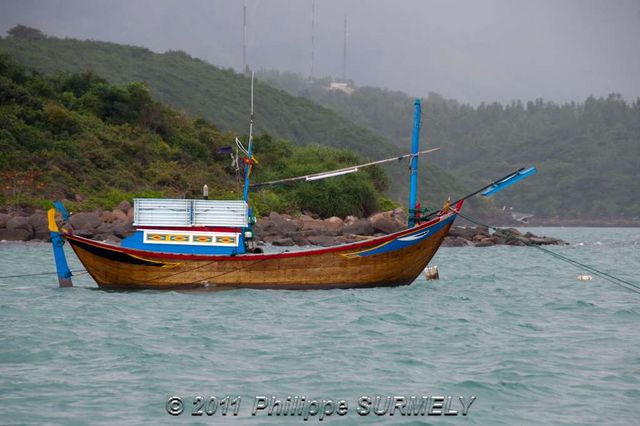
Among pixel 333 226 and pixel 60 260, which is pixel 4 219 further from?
pixel 60 260

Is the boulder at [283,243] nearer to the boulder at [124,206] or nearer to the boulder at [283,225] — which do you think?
the boulder at [283,225]

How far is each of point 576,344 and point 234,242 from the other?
31.3ft

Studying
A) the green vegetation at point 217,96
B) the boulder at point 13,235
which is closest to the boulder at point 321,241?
the boulder at point 13,235

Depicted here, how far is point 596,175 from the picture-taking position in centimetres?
17812

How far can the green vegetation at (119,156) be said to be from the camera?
53.6 metres

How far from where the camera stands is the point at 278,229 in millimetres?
49469

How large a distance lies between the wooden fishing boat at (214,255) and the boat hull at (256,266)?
2 cm

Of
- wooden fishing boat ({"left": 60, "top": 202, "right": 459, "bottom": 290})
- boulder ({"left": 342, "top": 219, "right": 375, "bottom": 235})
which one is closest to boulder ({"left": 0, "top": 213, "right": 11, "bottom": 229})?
boulder ({"left": 342, "top": 219, "right": 375, "bottom": 235})

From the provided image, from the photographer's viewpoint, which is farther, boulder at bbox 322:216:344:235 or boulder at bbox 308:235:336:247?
boulder at bbox 322:216:344:235

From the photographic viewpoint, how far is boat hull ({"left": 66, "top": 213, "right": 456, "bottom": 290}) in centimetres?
2188

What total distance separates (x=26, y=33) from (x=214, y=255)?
11272 centimetres

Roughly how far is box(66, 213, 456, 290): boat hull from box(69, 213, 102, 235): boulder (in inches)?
817

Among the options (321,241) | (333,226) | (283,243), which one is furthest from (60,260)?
(333,226)

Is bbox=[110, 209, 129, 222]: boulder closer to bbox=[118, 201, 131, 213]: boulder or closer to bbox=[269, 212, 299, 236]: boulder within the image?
bbox=[118, 201, 131, 213]: boulder
